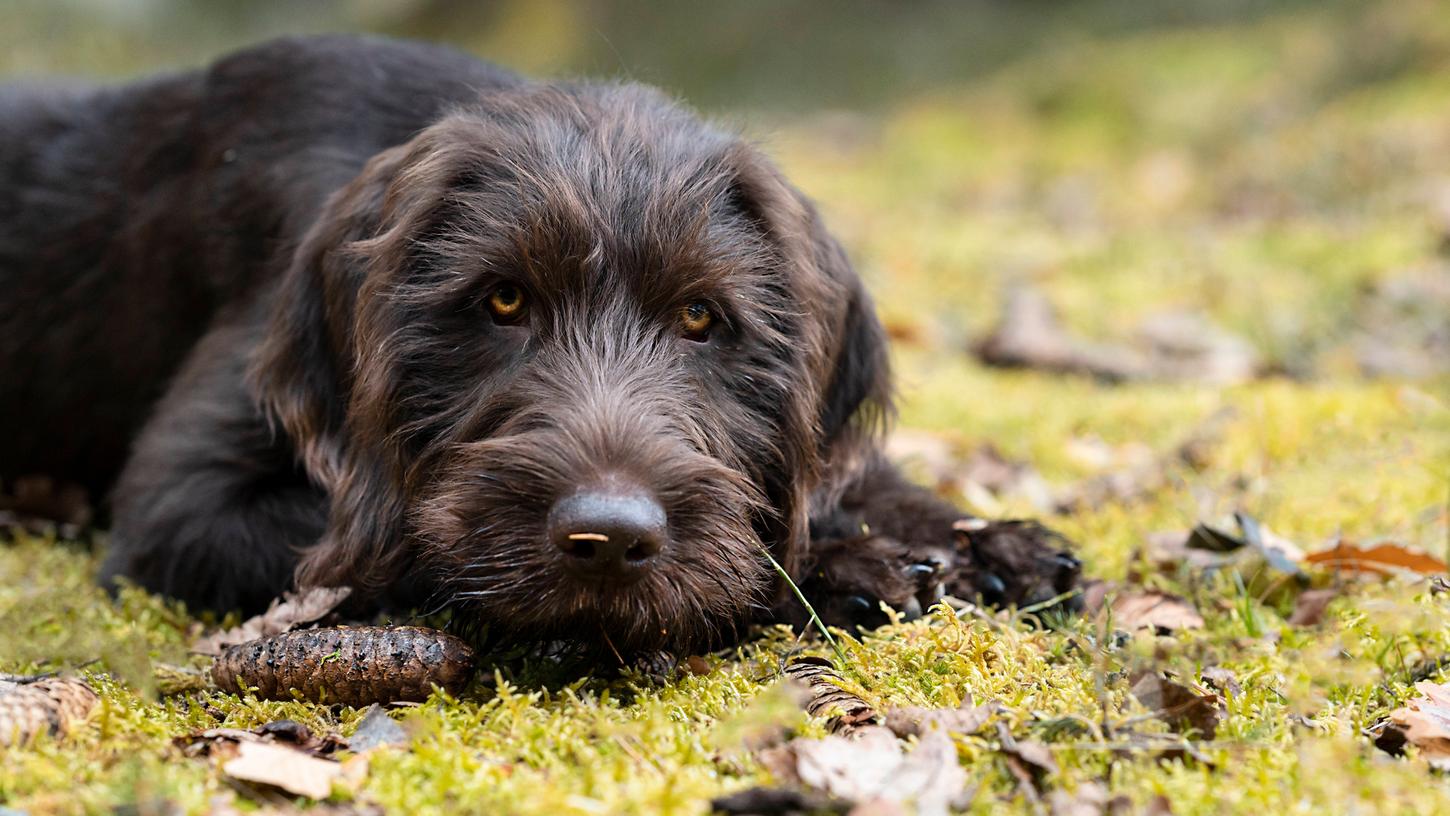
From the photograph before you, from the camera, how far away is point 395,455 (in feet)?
10.7

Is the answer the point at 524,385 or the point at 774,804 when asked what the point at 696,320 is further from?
the point at 774,804

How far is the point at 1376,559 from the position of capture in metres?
3.78

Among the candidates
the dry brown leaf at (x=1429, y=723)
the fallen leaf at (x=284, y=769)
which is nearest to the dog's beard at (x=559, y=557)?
the fallen leaf at (x=284, y=769)

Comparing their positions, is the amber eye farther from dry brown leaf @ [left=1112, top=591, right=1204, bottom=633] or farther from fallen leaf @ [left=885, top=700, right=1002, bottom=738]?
dry brown leaf @ [left=1112, top=591, right=1204, bottom=633]

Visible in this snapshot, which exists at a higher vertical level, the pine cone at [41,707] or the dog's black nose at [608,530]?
the dog's black nose at [608,530]

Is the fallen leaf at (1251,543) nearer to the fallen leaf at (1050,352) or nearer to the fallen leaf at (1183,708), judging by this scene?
the fallen leaf at (1183,708)

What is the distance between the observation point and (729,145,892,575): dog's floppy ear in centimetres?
343

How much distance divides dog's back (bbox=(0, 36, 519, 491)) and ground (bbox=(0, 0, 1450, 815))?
60 cm

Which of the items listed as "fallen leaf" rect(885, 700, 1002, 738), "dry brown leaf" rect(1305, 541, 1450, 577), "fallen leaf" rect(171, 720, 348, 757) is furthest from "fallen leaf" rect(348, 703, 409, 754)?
"dry brown leaf" rect(1305, 541, 1450, 577)

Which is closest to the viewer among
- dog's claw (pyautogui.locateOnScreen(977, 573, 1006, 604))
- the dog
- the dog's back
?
the dog

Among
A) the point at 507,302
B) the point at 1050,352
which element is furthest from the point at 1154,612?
the point at 1050,352

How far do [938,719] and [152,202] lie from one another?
358 cm

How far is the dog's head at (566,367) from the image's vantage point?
279 cm

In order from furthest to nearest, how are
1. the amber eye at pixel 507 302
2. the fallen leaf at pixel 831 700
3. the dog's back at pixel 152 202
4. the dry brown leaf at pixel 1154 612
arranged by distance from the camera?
the dog's back at pixel 152 202, the dry brown leaf at pixel 1154 612, the amber eye at pixel 507 302, the fallen leaf at pixel 831 700
